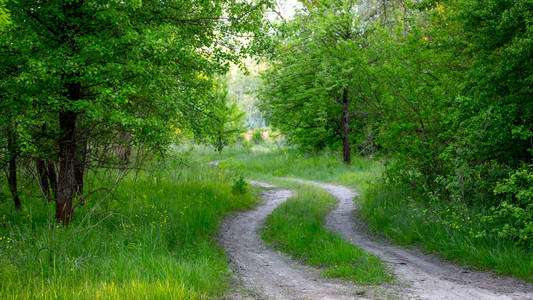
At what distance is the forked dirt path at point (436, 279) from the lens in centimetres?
521

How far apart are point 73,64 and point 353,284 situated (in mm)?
5601

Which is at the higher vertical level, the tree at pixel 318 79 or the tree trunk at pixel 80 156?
the tree at pixel 318 79

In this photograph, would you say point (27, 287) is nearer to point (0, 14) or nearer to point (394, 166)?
point (0, 14)

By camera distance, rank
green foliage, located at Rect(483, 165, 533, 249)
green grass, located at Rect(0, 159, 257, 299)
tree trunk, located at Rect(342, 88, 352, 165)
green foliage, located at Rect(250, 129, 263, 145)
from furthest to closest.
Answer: green foliage, located at Rect(250, 129, 263, 145) → tree trunk, located at Rect(342, 88, 352, 165) → green foliage, located at Rect(483, 165, 533, 249) → green grass, located at Rect(0, 159, 257, 299)

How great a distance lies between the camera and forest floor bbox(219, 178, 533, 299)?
5.31 m

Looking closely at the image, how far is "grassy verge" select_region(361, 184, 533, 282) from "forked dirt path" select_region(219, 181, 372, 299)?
8.53 feet

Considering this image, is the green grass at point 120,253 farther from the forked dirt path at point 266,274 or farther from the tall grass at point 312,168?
the tall grass at point 312,168

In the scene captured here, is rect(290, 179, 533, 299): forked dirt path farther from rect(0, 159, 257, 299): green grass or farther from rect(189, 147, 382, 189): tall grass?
rect(189, 147, 382, 189): tall grass

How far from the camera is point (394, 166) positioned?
10.6 meters

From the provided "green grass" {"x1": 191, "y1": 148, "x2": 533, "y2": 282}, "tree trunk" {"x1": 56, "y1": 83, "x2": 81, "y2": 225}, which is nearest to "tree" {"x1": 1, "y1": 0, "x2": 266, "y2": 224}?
"tree trunk" {"x1": 56, "y1": 83, "x2": 81, "y2": 225}

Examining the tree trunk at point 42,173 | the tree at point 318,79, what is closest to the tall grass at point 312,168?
the tree at point 318,79

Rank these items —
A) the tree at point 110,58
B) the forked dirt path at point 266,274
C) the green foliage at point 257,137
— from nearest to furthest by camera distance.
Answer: the forked dirt path at point 266,274, the tree at point 110,58, the green foliage at point 257,137

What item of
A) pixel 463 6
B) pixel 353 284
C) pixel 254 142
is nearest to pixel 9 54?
pixel 353 284

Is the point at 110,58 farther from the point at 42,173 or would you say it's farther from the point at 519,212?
the point at 519,212
